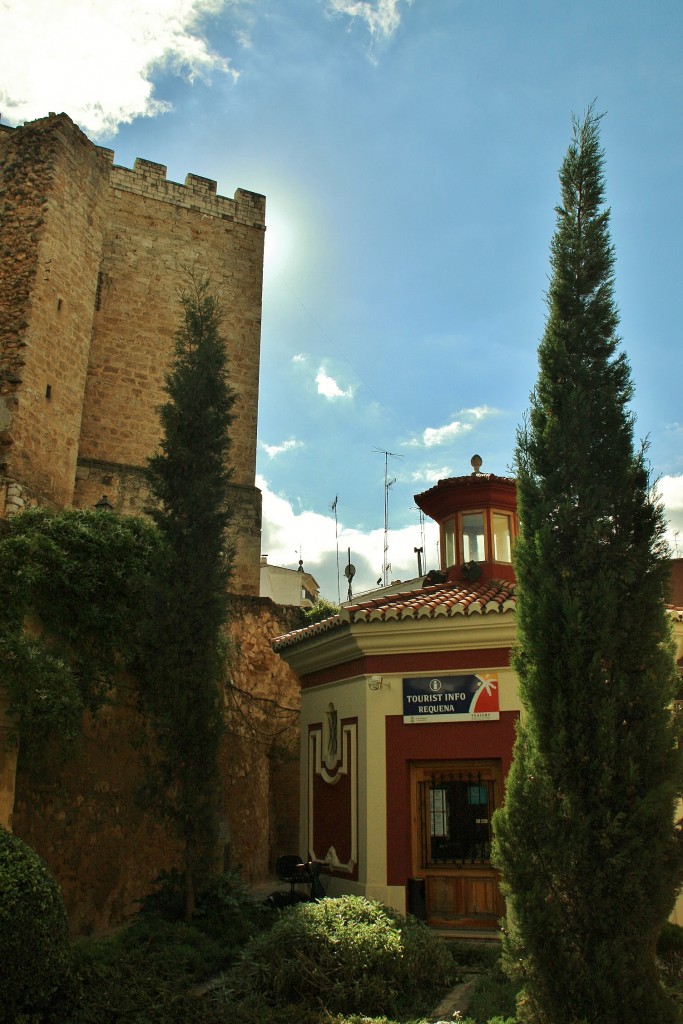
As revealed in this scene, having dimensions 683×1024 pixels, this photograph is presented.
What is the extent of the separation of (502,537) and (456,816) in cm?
430

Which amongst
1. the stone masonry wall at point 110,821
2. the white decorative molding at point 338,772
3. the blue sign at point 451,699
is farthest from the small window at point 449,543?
the stone masonry wall at point 110,821

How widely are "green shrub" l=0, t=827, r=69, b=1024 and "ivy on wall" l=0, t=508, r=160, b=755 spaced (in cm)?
291

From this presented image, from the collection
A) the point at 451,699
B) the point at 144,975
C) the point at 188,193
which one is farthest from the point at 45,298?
the point at 144,975

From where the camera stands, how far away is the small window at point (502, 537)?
12.9m

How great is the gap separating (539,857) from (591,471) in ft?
9.66

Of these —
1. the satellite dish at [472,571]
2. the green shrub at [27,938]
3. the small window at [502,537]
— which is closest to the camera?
the green shrub at [27,938]

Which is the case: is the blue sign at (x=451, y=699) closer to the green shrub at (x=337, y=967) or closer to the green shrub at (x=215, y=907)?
the green shrub at (x=337, y=967)

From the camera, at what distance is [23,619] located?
10188 millimetres

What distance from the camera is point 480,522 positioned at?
42.7 feet

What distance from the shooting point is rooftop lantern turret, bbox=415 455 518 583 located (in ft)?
42.2

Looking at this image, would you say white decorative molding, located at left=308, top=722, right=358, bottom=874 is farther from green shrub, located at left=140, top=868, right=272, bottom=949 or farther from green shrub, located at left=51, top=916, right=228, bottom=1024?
green shrub, located at left=51, top=916, right=228, bottom=1024

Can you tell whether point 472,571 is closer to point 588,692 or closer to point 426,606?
point 426,606

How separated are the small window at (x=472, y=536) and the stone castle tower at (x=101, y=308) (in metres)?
7.30

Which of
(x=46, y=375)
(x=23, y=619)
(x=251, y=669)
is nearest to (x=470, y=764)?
(x=23, y=619)
